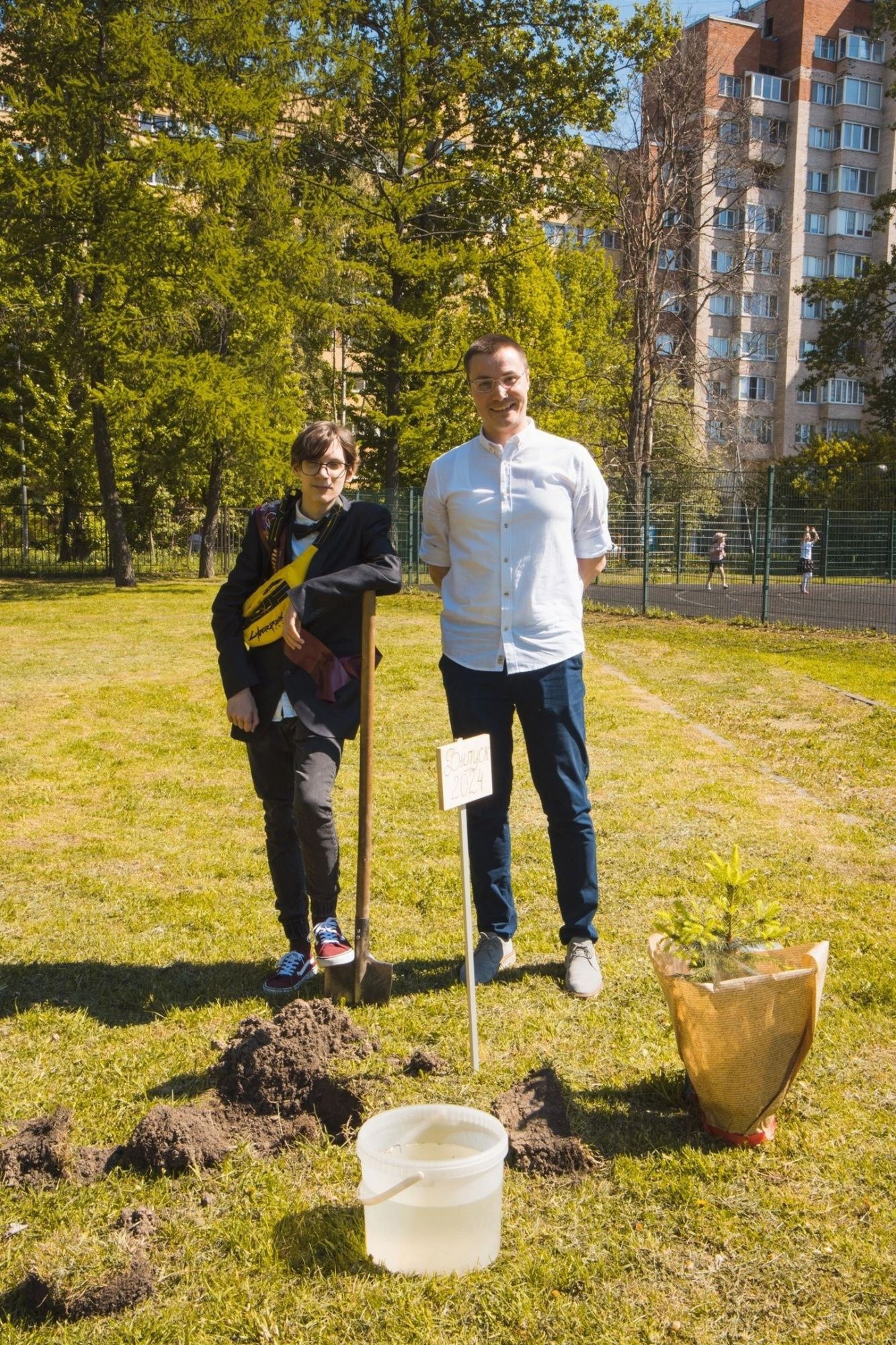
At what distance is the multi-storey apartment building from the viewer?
58.4 meters

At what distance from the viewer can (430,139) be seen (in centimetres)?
2638

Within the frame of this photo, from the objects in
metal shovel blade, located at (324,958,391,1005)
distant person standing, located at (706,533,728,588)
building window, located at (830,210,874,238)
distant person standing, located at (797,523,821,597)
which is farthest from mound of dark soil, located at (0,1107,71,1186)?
building window, located at (830,210,874,238)

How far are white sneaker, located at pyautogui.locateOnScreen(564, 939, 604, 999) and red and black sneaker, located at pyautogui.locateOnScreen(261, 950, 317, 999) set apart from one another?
95 centimetres

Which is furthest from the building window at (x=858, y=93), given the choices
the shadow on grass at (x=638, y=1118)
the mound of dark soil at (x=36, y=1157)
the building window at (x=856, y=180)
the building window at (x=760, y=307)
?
the mound of dark soil at (x=36, y=1157)

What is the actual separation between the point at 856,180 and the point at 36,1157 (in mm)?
66174

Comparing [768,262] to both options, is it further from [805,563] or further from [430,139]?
[805,563]

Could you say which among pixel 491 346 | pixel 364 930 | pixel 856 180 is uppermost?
pixel 856 180

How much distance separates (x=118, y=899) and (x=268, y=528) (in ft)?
6.72

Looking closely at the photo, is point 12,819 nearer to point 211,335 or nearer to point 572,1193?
point 572,1193

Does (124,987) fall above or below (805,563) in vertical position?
below

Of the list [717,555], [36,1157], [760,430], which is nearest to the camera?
[36,1157]

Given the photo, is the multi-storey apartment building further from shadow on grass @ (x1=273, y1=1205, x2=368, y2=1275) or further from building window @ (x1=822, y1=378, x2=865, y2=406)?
shadow on grass @ (x1=273, y1=1205, x2=368, y2=1275)

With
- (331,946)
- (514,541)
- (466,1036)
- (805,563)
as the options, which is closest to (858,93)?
(805,563)

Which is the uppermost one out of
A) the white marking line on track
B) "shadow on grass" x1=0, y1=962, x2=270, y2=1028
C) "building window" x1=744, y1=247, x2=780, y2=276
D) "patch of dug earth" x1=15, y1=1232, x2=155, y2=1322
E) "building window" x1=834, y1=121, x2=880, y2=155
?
"building window" x1=834, y1=121, x2=880, y2=155
